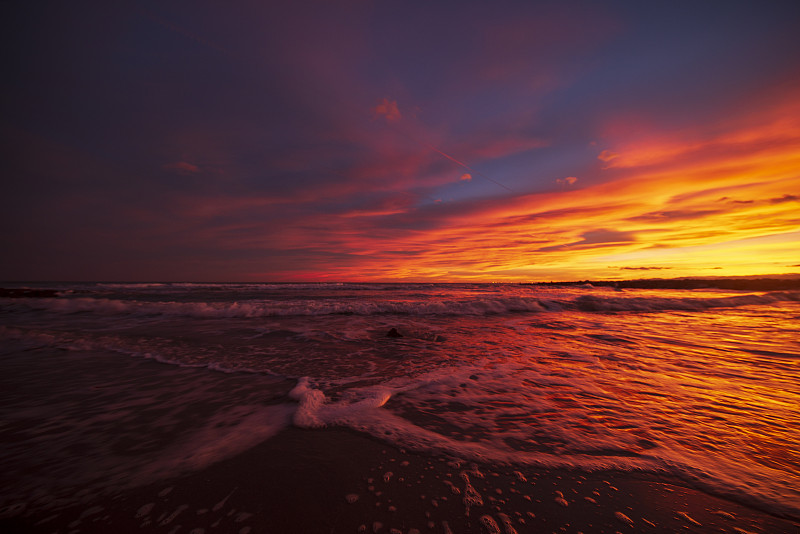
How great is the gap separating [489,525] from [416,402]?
6.67ft

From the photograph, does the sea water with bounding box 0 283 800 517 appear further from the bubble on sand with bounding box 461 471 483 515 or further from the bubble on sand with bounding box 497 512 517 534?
the bubble on sand with bounding box 497 512 517 534

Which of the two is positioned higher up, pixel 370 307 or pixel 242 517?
pixel 370 307

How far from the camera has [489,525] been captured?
1.81 m

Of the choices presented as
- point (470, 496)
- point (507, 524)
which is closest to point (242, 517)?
point (470, 496)

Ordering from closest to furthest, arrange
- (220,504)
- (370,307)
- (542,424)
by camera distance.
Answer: (220,504) < (542,424) < (370,307)

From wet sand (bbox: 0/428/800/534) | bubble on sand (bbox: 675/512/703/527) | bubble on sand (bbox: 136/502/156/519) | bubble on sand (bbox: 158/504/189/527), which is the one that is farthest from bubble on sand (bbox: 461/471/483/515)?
bubble on sand (bbox: 136/502/156/519)

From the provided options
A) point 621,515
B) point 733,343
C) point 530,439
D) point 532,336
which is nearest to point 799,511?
point 621,515

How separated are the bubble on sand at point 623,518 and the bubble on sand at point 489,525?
33.2 inches

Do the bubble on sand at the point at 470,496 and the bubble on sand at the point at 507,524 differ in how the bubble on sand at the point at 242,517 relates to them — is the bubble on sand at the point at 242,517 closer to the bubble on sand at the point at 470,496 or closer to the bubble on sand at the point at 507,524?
the bubble on sand at the point at 470,496

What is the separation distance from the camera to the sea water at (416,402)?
247cm

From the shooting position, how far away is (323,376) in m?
4.83

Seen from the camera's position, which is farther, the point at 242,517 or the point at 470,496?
the point at 470,496

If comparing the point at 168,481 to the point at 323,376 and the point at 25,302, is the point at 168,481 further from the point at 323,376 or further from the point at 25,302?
the point at 25,302

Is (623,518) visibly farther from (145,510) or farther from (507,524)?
(145,510)
